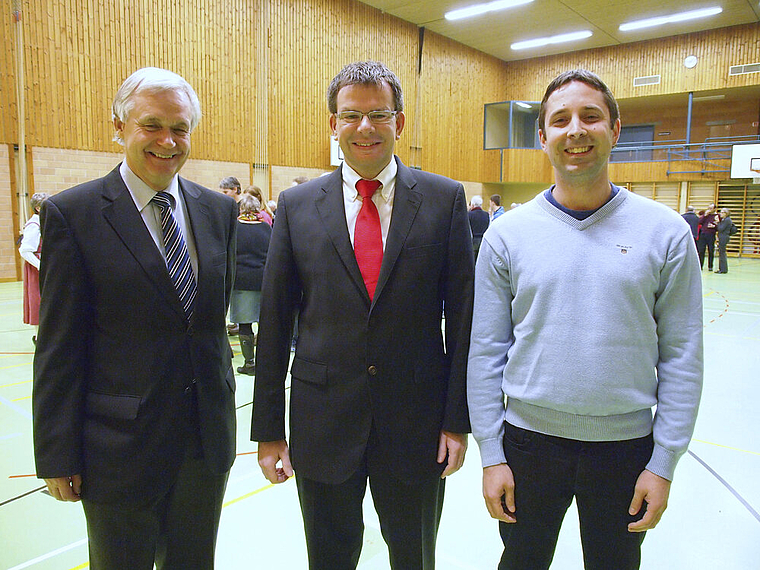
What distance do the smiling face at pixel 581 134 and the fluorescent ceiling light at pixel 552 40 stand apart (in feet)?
68.5

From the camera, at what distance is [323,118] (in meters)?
16.0

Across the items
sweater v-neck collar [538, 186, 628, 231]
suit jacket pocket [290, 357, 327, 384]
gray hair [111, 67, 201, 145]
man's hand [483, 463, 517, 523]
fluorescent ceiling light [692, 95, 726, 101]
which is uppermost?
fluorescent ceiling light [692, 95, 726, 101]

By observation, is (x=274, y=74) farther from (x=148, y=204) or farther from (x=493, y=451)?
(x=493, y=451)

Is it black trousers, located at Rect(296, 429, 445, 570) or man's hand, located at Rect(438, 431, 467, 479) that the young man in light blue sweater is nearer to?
man's hand, located at Rect(438, 431, 467, 479)

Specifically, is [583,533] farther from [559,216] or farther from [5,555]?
[5,555]

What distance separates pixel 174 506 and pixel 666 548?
2445mm

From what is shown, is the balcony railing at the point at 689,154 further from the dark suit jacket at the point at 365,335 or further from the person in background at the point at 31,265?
the dark suit jacket at the point at 365,335

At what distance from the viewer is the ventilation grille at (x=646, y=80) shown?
2042 cm

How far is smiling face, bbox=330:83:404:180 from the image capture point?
5.74ft

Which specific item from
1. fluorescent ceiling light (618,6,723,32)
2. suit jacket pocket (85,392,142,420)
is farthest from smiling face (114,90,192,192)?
fluorescent ceiling light (618,6,723,32)

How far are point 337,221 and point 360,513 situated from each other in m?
1.00

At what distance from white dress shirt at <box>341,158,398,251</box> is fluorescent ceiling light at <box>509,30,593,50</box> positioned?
21.0 metres

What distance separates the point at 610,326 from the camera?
63.5 inches

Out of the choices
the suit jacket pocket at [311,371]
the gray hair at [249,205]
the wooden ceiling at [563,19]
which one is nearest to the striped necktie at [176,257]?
the suit jacket pocket at [311,371]
